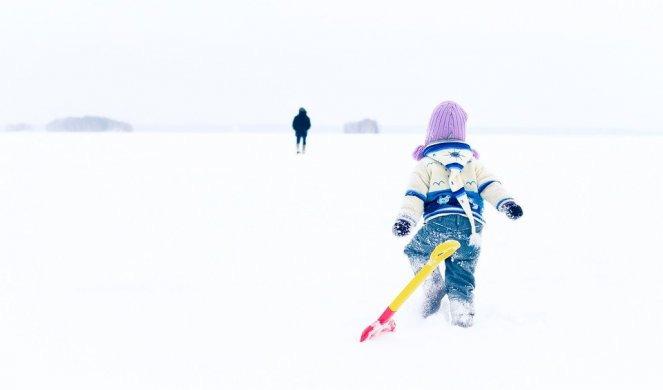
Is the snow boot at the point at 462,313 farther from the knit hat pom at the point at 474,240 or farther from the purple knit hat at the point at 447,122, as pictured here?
the purple knit hat at the point at 447,122

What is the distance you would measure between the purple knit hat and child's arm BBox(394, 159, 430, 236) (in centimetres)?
18

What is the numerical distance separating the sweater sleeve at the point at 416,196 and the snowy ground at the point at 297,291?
69 centimetres

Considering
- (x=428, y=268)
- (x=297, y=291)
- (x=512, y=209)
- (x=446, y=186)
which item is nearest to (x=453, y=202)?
(x=446, y=186)

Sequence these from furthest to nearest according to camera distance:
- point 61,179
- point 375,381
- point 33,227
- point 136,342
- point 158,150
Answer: point 158,150 < point 61,179 < point 33,227 < point 136,342 < point 375,381

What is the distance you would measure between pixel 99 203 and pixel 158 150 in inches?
303

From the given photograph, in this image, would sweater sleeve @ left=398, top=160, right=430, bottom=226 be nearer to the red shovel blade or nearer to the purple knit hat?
the purple knit hat

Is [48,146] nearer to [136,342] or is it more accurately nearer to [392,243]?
[392,243]

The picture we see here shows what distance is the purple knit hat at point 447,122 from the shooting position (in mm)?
3510

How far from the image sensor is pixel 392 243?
5.66 m

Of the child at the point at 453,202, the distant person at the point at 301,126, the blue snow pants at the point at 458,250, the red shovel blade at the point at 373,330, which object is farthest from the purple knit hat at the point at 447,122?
the distant person at the point at 301,126

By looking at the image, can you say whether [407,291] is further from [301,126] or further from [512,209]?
[301,126]

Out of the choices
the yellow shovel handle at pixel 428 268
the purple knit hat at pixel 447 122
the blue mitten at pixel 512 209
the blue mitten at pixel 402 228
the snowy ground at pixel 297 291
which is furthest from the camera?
the purple knit hat at pixel 447 122

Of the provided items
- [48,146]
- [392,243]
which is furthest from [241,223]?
[48,146]

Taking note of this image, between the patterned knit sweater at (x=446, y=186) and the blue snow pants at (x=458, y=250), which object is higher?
the patterned knit sweater at (x=446, y=186)
